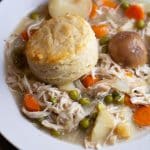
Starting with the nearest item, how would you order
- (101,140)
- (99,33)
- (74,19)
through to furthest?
(101,140) → (74,19) → (99,33)

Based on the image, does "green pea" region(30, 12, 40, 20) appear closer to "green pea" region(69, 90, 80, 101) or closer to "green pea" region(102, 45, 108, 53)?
"green pea" region(102, 45, 108, 53)

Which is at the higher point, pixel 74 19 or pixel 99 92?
pixel 74 19

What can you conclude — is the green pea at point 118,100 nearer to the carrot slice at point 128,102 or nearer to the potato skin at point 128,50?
the carrot slice at point 128,102

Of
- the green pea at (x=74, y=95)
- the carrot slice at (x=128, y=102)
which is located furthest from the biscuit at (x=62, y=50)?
the carrot slice at (x=128, y=102)

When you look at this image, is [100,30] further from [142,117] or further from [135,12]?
[142,117]

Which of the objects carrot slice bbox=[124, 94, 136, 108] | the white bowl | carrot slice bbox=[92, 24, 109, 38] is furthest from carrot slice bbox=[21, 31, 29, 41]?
carrot slice bbox=[124, 94, 136, 108]

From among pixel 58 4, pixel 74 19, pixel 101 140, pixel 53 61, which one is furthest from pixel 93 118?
pixel 58 4

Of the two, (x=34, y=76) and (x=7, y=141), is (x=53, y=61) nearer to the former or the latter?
(x=34, y=76)
